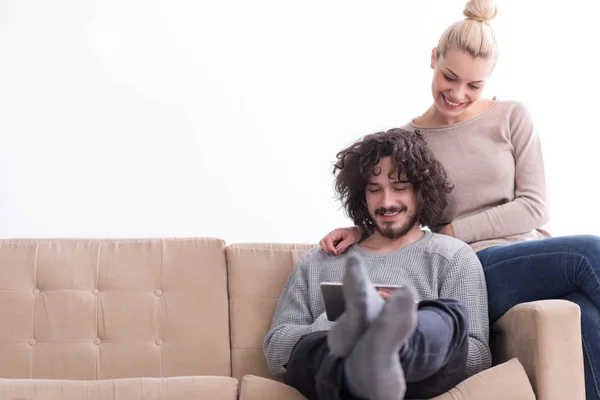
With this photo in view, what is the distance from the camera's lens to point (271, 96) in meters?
3.43

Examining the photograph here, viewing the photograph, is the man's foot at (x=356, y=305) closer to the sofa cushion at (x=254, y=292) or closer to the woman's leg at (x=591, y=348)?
the woman's leg at (x=591, y=348)

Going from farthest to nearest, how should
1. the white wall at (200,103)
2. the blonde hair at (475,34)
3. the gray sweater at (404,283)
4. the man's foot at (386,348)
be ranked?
the white wall at (200,103)
the blonde hair at (475,34)
the gray sweater at (404,283)
the man's foot at (386,348)

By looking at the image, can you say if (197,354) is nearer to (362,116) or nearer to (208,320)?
(208,320)

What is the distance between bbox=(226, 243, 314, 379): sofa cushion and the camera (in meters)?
2.45

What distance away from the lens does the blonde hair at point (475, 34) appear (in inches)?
93.4

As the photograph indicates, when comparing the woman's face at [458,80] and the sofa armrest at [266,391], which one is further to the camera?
the woman's face at [458,80]

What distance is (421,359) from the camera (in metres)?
1.71

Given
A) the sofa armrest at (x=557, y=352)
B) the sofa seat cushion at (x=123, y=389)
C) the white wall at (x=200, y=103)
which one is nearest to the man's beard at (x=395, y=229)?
the sofa armrest at (x=557, y=352)

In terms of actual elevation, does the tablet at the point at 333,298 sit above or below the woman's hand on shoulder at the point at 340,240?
below

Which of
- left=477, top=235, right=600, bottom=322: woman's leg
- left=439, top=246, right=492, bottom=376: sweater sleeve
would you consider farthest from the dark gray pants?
left=477, top=235, right=600, bottom=322: woman's leg

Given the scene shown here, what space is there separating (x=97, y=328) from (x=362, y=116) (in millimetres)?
1560

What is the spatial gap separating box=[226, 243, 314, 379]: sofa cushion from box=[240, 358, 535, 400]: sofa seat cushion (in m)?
0.34

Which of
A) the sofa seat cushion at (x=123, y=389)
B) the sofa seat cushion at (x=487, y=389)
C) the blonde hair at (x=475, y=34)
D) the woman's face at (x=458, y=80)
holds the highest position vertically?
the blonde hair at (x=475, y=34)

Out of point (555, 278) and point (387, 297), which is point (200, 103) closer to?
point (555, 278)
